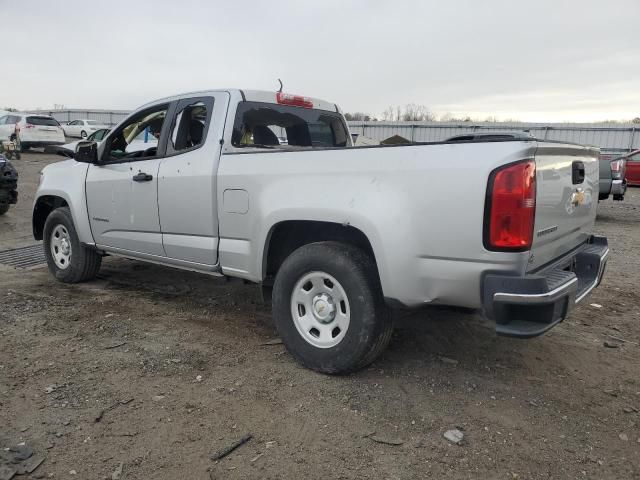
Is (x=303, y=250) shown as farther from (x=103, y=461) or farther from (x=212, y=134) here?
(x=103, y=461)

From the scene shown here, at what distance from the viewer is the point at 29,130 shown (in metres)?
21.1

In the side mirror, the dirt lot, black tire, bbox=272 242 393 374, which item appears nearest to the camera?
the dirt lot

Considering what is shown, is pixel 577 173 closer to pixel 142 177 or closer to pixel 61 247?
pixel 142 177

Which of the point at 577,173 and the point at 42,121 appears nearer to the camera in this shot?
the point at 577,173

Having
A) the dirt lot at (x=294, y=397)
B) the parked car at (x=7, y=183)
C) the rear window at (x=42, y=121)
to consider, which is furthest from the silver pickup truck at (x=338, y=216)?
the rear window at (x=42, y=121)

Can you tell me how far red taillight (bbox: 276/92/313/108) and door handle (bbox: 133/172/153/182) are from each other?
1311mm

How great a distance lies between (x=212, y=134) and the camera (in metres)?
4.17

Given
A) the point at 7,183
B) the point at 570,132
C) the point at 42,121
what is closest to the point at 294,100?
the point at 7,183

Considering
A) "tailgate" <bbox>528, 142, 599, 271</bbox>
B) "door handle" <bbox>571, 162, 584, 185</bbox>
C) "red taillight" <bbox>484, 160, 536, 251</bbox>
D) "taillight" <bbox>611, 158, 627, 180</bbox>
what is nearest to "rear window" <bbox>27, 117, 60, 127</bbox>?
"taillight" <bbox>611, 158, 627, 180</bbox>

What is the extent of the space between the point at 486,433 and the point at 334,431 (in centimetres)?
84

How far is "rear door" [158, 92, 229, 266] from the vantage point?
409 centimetres

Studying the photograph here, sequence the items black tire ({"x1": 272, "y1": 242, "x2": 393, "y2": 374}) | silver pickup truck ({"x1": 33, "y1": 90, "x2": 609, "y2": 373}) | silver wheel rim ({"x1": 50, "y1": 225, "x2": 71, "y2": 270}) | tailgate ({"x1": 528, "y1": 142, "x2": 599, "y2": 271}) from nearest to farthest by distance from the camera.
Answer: silver pickup truck ({"x1": 33, "y1": 90, "x2": 609, "y2": 373}) → tailgate ({"x1": 528, "y1": 142, "x2": 599, "y2": 271}) → black tire ({"x1": 272, "y1": 242, "x2": 393, "y2": 374}) → silver wheel rim ({"x1": 50, "y1": 225, "x2": 71, "y2": 270})

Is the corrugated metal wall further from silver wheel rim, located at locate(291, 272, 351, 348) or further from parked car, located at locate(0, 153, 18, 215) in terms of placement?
silver wheel rim, located at locate(291, 272, 351, 348)

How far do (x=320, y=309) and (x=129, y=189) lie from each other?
2.32m
